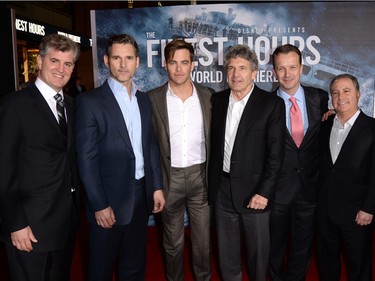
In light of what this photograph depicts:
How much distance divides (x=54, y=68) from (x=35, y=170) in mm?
566

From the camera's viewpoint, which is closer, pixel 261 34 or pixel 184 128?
pixel 184 128

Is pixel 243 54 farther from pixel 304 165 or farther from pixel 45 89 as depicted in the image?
pixel 45 89

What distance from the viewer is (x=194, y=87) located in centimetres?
283

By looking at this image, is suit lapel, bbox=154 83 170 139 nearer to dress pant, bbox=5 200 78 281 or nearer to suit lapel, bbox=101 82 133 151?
suit lapel, bbox=101 82 133 151

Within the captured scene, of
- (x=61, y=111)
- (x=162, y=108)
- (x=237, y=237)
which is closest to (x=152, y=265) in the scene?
(x=237, y=237)

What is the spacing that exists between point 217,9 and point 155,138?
6.65 feet

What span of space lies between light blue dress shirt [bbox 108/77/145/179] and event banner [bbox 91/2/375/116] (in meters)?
1.78

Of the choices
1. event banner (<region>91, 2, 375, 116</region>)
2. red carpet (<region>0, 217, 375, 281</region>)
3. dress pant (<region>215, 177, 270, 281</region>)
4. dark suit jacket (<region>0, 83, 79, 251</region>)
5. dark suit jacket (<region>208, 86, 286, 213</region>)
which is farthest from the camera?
event banner (<region>91, 2, 375, 116</region>)

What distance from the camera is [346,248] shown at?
253cm

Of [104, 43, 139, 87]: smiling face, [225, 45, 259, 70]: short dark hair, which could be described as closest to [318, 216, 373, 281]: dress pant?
[225, 45, 259, 70]: short dark hair

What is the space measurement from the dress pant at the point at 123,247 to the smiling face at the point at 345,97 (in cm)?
136

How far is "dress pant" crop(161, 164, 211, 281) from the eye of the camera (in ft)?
9.17

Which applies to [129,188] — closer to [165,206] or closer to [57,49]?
[165,206]

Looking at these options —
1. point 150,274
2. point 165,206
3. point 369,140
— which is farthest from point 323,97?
point 150,274
